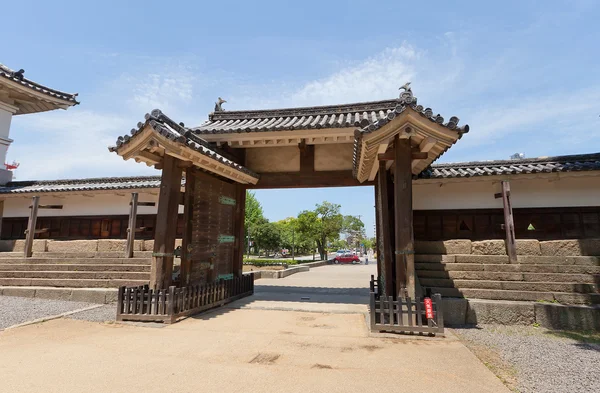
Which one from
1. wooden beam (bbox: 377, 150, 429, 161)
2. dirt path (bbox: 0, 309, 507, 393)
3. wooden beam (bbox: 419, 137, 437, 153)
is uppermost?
wooden beam (bbox: 419, 137, 437, 153)

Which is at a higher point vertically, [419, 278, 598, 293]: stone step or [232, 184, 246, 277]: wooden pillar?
[232, 184, 246, 277]: wooden pillar

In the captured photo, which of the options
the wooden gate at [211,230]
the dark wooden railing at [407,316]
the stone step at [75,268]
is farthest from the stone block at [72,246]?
the dark wooden railing at [407,316]

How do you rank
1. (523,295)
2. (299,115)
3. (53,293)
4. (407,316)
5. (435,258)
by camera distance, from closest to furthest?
(407,316)
(523,295)
(435,258)
(53,293)
(299,115)

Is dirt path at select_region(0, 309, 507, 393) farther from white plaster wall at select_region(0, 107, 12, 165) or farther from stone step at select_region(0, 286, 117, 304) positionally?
white plaster wall at select_region(0, 107, 12, 165)

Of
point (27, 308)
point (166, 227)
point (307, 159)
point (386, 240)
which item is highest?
point (307, 159)

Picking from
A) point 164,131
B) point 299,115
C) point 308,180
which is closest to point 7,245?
point 164,131

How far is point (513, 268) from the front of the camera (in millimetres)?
7398

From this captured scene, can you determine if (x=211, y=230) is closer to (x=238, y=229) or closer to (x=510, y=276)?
(x=238, y=229)

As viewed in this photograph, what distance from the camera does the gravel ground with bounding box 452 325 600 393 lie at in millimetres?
3559

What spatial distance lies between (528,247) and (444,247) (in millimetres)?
1958

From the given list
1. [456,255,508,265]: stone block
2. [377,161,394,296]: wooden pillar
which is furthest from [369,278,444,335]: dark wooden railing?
[456,255,508,265]: stone block

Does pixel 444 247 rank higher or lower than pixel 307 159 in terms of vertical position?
lower

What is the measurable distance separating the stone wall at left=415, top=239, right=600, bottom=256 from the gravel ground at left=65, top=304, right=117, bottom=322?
8.13 meters

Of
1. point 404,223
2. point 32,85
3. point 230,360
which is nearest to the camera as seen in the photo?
point 230,360
